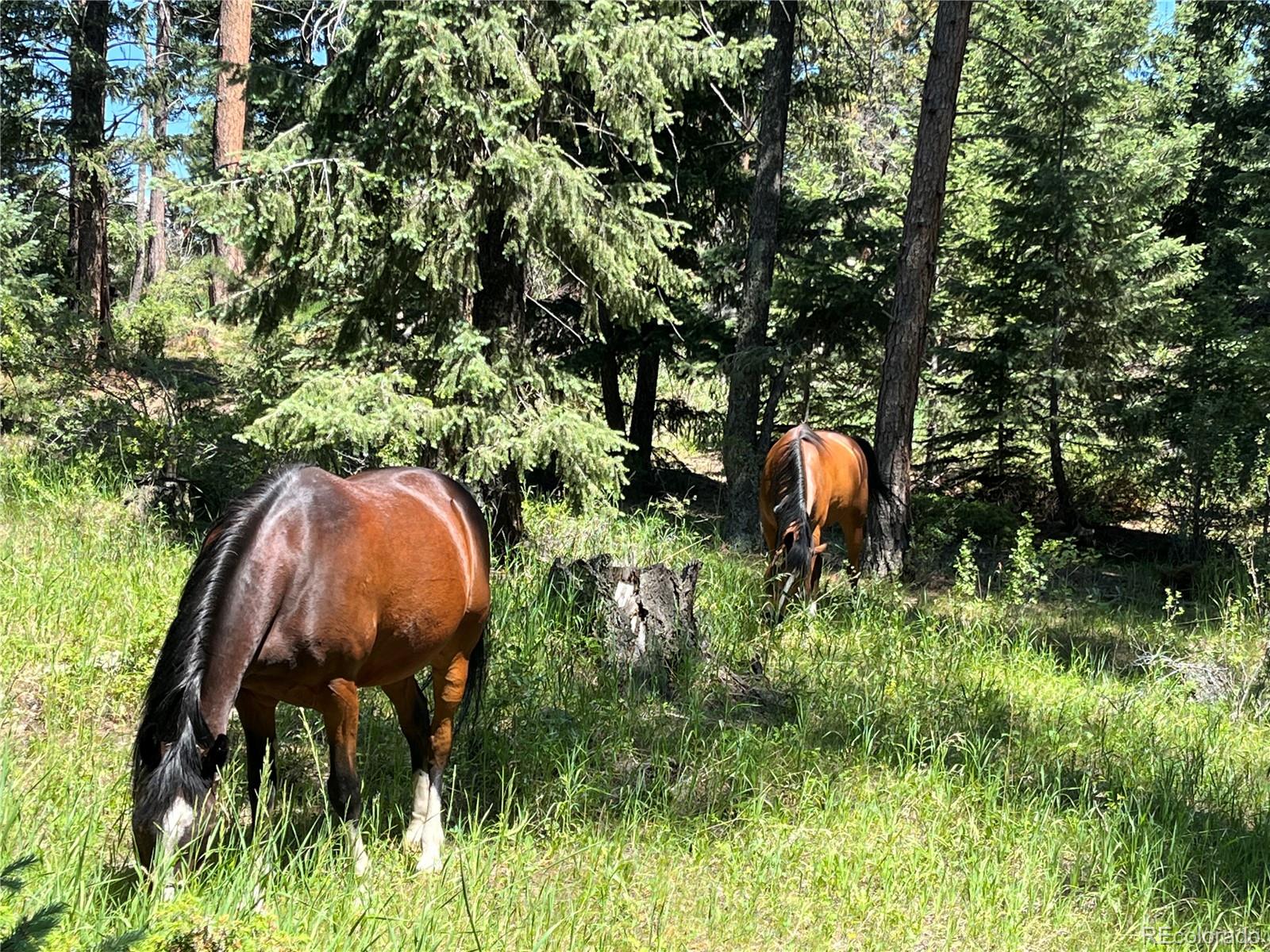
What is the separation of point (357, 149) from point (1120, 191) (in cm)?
921

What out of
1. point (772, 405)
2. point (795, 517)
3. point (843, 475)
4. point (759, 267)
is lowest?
point (795, 517)

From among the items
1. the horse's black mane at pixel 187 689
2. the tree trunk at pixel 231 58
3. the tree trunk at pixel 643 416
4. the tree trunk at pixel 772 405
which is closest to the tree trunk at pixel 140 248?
the tree trunk at pixel 231 58

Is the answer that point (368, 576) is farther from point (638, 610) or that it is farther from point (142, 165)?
point (142, 165)

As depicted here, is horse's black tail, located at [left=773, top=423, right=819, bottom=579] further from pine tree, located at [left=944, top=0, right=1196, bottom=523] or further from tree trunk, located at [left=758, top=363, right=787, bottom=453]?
pine tree, located at [left=944, top=0, right=1196, bottom=523]

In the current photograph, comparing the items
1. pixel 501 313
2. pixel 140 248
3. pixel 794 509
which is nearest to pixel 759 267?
pixel 501 313

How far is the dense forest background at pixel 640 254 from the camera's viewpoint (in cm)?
718

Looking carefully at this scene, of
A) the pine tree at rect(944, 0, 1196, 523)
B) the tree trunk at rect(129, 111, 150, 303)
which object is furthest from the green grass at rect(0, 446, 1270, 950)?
the tree trunk at rect(129, 111, 150, 303)

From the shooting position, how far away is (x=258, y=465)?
8117mm

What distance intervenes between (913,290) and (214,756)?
841 centimetres

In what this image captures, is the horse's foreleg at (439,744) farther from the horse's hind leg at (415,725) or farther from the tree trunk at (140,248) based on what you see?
the tree trunk at (140,248)

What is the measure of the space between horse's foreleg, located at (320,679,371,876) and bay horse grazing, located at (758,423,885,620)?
4055 millimetres

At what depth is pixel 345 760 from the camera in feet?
12.4

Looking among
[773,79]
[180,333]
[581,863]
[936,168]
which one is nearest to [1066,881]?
[581,863]

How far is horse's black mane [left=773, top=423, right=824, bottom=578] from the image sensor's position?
24.7 ft
